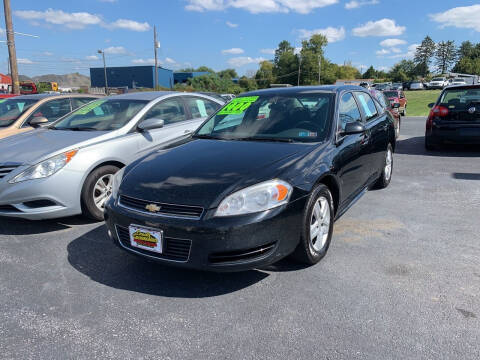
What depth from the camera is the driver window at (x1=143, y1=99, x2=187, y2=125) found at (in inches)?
211

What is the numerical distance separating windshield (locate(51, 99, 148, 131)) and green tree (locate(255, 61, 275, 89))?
11154cm

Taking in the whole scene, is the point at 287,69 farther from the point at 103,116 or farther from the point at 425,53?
the point at 103,116

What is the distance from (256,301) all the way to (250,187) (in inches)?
32.2

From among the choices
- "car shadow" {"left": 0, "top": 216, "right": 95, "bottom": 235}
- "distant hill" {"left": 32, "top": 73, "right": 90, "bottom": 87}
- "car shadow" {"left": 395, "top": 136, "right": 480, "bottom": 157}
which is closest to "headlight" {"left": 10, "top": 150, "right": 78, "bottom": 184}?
"car shadow" {"left": 0, "top": 216, "right": 95, "bottom": 235}

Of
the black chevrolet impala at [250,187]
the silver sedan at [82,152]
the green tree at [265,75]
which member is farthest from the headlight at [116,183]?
the green tree at [265,75]

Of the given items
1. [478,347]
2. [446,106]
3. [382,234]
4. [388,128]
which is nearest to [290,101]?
[382,234]

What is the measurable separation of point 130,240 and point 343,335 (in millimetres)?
1666

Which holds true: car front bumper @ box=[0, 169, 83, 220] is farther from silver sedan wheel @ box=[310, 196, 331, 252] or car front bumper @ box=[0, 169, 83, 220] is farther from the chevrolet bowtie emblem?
silver sedan wheel @ box=[310, 196, 331, 252]

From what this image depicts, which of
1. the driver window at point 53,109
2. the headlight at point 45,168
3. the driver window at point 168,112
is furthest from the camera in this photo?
the driver window at point 53,109

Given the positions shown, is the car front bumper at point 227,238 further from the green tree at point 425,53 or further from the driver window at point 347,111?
the green tree at point 425,53

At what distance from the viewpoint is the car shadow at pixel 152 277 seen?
2.96 meters

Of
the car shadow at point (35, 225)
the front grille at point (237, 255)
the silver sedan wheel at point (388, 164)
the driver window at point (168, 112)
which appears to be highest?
the driver window at point (168, 112)

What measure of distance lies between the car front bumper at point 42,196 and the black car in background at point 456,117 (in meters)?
7.49

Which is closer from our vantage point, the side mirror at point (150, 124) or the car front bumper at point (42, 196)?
the car front bumper at point (42, 196)
